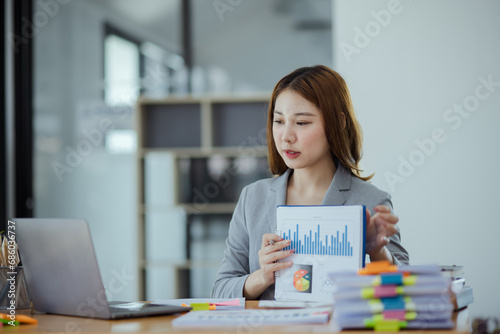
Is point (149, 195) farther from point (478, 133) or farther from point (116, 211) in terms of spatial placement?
point (478, 133)

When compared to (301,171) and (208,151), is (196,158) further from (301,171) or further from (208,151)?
(301,171)

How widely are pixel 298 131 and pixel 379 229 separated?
0.45 meters

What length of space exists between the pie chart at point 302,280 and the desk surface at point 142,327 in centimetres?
26

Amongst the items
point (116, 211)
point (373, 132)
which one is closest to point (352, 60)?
point (373, 132)

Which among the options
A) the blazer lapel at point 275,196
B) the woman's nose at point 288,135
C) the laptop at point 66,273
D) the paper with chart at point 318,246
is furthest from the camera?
the blazer lapel at point 275,196

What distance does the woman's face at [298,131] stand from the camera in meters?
1.87

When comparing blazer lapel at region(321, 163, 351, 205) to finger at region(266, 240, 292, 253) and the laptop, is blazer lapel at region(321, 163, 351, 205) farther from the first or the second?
the laptop

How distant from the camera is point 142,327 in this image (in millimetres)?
1311

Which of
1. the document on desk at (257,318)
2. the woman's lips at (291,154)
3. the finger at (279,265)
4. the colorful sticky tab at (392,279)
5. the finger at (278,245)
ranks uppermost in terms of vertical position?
the woman's lips at (291,154)

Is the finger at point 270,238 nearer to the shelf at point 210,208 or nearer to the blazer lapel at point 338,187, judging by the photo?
the blazer lapel at point 338,187

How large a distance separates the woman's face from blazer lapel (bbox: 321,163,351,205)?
110mm

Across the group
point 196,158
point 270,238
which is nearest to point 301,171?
point 270,238

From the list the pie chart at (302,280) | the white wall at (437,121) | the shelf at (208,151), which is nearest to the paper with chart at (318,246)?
the pie chart at (302,280)

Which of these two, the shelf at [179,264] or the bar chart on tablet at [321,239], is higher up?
the bar chart on tablet at [321,239]
